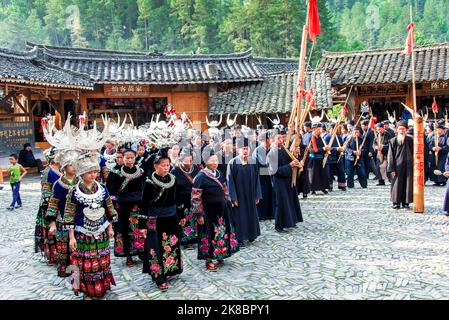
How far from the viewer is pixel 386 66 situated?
18.3 meters

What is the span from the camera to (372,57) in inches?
762

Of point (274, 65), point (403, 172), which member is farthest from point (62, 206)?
point (274, 65)

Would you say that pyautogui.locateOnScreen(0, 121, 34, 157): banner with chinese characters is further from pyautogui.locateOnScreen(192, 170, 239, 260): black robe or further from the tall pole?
the tall pole

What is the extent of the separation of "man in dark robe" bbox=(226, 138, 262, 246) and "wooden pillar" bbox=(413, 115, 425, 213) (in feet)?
11.6

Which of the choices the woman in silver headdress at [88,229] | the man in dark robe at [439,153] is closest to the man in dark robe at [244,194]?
the woman in silver headdress at [88,229]

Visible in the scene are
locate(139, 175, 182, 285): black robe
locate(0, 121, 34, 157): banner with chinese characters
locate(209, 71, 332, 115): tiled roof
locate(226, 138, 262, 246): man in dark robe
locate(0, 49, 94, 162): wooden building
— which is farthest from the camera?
locate(209, 71, 332, 115): tiled roof

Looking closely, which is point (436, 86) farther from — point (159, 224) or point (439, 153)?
point (159, 224)

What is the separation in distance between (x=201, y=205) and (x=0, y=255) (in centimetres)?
336

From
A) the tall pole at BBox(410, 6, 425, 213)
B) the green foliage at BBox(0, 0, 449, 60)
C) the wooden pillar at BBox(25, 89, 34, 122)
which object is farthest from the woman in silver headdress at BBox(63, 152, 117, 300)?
the green foliage at BBox(0, 0, 449, 60)

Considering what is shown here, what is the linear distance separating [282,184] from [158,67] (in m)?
14.3

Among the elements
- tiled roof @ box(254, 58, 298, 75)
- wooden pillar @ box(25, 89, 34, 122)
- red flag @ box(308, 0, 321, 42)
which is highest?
tiled roof @ box(254, 58, 298, 75)

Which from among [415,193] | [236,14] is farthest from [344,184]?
[236,14]

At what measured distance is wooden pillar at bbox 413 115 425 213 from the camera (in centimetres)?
848

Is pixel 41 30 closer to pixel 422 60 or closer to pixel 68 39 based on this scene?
pixel 68 39
